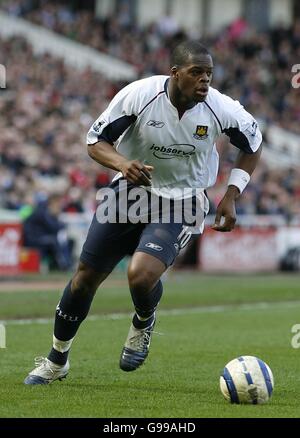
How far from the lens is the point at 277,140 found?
119 feet

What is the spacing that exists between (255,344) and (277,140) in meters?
24.7

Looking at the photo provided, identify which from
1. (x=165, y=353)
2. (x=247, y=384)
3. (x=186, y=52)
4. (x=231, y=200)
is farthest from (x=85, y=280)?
(x=165, y=353)

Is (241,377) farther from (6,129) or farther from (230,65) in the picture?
(230,65)

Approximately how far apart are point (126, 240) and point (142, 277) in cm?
62

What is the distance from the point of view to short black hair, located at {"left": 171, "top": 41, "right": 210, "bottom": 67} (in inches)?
328

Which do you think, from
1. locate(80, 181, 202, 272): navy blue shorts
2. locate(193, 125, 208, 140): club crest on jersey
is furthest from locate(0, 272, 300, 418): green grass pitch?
locate(193, 125, 208, 140): club crest on jersey

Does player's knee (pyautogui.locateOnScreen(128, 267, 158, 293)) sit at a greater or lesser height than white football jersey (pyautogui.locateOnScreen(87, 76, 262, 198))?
lesser

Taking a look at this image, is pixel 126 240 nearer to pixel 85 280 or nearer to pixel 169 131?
pixel 85 280

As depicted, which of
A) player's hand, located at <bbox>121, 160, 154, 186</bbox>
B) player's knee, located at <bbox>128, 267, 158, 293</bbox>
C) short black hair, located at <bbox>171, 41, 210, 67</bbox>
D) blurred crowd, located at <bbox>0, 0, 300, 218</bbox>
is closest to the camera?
player's hand, located at <bbox>121, 160, 154, 186</bbox>

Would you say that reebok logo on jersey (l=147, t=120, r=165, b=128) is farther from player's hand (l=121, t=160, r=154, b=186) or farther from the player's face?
player's hand (l=121, t=160, r=154, b=186)

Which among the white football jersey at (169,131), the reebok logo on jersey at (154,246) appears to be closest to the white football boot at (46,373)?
the reebok logo on jersey at (154,246)

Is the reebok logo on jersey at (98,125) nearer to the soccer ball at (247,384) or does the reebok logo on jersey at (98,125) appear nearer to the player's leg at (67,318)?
the player's leg at (67,318)

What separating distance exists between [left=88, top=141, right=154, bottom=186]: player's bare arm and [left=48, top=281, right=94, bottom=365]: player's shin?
103 centimetres

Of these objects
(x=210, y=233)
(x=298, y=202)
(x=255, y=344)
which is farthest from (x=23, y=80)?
(x=255, y=344)
